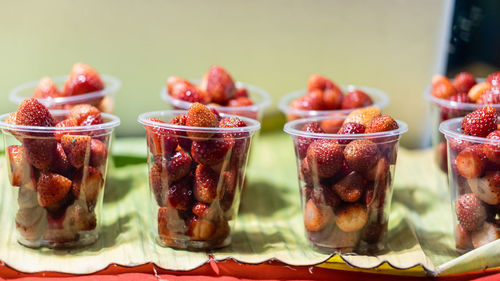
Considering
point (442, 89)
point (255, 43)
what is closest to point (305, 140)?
point (442, 89)

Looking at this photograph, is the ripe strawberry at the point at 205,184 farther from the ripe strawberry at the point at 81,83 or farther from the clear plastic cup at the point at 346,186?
the ripe strawberry at the point at 81,83

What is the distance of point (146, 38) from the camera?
1.88 meters

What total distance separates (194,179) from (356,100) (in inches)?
22.3

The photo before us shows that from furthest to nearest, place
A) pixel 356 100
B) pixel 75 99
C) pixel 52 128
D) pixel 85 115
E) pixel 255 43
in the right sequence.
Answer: pixel 255 43 → pixel 356 100 → pixel 75 99 → pixel 85 115 → pixel 52 128

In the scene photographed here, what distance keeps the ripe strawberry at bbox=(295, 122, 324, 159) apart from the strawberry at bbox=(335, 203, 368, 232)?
14 cm

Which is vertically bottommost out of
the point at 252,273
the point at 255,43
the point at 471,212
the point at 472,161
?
the point at 252,273

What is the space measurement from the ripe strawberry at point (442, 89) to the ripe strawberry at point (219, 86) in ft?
1.75

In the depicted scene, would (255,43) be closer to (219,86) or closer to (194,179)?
(219,86)

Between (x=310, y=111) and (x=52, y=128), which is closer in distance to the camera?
(x=52, y=128)

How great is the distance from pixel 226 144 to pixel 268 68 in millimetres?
889

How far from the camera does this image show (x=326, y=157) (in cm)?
114

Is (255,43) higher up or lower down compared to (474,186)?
higher up

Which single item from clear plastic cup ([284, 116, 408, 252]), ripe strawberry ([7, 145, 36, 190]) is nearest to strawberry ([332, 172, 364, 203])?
clear plastic cup ([284, 116, 408, 252])

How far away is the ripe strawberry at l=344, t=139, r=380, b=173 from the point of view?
1124mm
